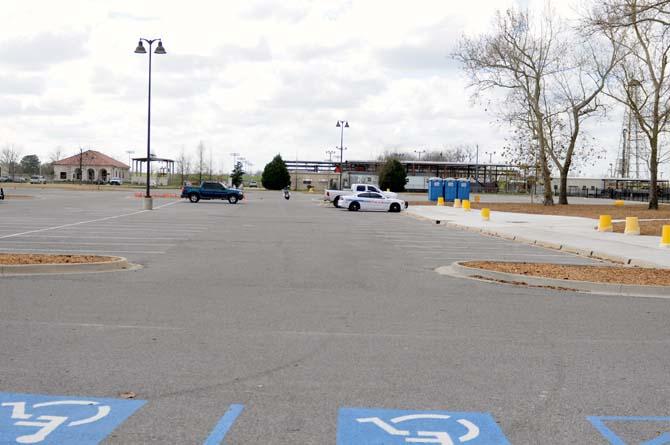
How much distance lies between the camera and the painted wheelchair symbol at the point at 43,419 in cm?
492

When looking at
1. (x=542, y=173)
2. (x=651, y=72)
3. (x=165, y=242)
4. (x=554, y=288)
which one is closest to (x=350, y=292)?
(x=554, y=288)

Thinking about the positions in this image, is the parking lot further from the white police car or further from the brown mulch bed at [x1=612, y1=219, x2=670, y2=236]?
the white police car

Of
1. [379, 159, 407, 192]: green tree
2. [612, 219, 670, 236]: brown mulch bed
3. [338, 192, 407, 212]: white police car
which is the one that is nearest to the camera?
[612, 219, 670, 236]: brown mulch bed

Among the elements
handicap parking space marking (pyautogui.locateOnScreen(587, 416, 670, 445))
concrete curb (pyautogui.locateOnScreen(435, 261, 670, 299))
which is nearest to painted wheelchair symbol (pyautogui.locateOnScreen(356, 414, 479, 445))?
handicap parking space marking (pyautogui.locateOnScreen(587, 416, 670, 445))

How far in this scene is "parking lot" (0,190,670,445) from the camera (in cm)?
533

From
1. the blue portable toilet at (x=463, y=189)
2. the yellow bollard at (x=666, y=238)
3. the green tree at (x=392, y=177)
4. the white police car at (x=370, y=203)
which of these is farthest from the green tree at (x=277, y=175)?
the yellow bollard at (x=666, y=238)

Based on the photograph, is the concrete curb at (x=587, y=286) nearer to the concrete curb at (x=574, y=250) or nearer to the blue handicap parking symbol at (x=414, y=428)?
the concrete curb at (x=574, y=250)

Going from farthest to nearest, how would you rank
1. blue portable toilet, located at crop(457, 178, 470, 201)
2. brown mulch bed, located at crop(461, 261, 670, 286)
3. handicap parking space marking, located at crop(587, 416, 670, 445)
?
blue portable toilet, located at crop(457, 178, 470, 201) → brown mulch bed, located at crop(461, 261, 670, 286) → handicap parking space marking, located at crop(587, 416, 670, 445)

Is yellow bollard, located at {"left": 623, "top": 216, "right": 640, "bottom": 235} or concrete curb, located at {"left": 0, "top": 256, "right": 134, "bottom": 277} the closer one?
concrete curb, located at {"left": 0, "top": 256, "right": 134, "bottom": 277}

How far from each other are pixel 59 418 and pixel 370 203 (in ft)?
134

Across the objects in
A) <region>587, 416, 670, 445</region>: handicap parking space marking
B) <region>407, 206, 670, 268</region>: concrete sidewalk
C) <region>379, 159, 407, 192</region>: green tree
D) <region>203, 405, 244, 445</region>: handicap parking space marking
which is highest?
<region>379, 159, 407, 192</region>: green tree

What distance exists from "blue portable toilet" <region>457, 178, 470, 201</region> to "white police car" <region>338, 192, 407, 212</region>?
20.8 m

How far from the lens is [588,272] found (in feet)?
47.5

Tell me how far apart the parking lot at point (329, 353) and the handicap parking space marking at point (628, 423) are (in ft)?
0.08
